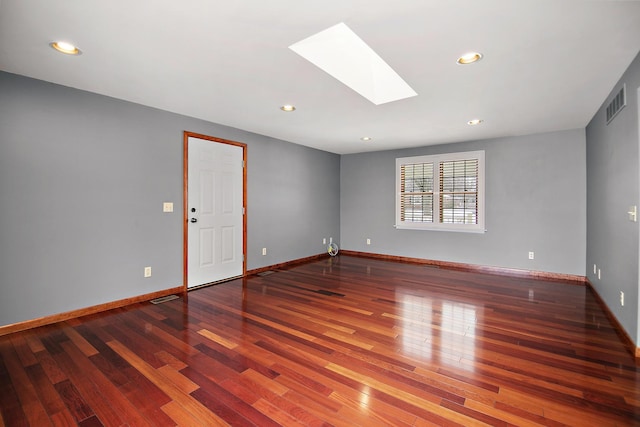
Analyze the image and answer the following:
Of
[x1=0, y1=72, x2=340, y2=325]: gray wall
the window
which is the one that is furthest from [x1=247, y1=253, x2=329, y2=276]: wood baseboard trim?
the window

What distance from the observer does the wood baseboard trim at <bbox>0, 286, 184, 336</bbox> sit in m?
2.80

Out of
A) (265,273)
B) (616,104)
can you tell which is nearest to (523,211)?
(616,104)

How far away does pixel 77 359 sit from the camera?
2.34 metres

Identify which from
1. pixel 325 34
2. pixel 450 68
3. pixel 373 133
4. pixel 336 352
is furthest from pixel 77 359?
pixel 373 133

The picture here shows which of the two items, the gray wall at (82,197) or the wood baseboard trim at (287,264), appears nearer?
the gray wall at (82,197)

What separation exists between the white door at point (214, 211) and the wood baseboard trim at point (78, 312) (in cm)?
41

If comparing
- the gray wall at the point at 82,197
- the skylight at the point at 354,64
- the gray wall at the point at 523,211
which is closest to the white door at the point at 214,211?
the gray wall at the point at 82,197

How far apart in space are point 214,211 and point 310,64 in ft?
8.88

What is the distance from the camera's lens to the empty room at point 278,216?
1.88m

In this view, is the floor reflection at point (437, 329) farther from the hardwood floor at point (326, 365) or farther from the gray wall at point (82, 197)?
the gray wall at point (82, 197)

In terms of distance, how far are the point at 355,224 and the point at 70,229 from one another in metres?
5.12

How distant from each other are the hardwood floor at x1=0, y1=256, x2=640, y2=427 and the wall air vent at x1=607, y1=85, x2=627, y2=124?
205cm

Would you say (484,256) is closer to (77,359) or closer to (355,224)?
(355,224)

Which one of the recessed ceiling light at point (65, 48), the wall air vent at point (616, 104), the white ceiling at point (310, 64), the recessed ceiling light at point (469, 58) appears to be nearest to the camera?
the white ceiling at point (310, 64)
